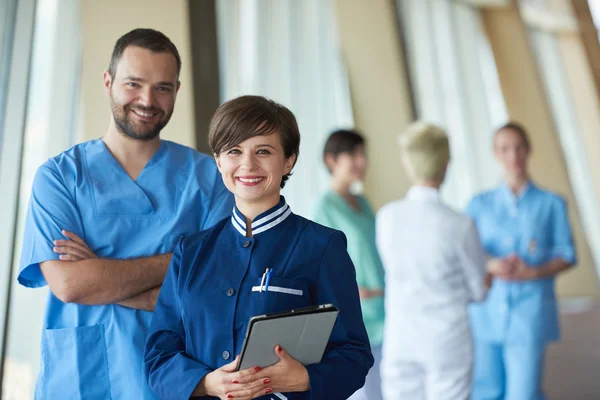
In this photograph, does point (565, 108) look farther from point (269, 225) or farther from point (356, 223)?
point (269, 225)

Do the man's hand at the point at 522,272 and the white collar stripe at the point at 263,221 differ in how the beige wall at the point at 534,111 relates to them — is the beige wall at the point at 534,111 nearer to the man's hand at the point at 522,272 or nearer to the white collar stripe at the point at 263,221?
the man's hand at the point at 522,272

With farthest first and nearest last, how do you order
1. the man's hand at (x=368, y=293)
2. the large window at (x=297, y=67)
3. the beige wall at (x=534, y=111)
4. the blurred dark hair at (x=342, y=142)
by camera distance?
the beige wall at (x=534, y=111) → the large window at (x=297, y=67) → the blurred dark hair at (x=342, y=142) → the man's hand at (x=368, y=293)

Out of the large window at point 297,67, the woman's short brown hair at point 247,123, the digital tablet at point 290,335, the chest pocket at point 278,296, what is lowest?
the digital tablet at point 290,335

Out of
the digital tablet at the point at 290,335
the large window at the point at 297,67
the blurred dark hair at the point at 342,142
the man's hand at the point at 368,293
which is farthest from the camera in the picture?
the large window at the point at 297,67

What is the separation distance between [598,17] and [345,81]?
4.74 ft

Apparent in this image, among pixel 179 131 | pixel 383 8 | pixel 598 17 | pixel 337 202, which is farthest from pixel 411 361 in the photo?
pixel 598 17

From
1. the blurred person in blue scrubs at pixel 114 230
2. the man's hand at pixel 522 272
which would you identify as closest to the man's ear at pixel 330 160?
the man's hand at pixel 522 272

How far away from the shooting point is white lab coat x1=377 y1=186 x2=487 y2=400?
7.57 feet

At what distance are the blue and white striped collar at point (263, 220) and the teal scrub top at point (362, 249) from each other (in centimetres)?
142

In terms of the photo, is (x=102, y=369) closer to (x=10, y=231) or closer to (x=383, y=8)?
(x=10, y=231)

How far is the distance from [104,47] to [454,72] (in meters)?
2.18

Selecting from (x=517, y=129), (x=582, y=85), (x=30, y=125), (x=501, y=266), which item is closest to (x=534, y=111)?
(x=517, y=129)

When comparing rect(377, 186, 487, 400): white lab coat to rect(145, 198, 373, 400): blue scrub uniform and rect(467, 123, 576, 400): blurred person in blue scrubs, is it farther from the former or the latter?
rect(145, 198, 373, 400): blue scrub uniform

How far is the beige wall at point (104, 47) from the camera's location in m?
1.76
